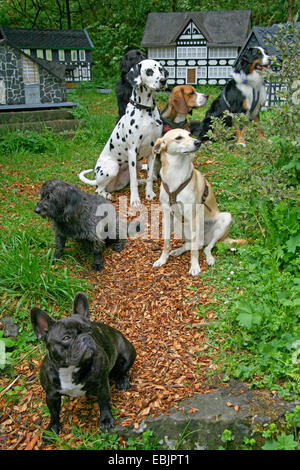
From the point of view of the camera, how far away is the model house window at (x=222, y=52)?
13.0 meters

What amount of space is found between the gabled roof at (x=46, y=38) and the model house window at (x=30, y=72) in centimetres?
304

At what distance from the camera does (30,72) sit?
898cm

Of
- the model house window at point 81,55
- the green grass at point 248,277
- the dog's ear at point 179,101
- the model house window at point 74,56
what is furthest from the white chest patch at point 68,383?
the model house window at point 81,55

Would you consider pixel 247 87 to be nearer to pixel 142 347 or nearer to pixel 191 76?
pixel 142 347

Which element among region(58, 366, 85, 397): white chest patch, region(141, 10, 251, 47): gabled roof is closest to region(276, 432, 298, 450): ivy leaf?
region(58, 366, 85, 397): white chest patch

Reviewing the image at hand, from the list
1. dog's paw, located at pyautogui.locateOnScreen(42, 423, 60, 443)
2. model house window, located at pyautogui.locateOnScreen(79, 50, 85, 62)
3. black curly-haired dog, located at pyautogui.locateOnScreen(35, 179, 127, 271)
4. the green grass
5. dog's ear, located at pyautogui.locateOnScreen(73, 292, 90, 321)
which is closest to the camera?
dog's ear, located at pyautogui.locateOnScreen(73, 292, 90, 321)

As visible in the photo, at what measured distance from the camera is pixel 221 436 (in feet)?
8.37

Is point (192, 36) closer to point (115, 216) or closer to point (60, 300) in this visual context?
point (115, 216)

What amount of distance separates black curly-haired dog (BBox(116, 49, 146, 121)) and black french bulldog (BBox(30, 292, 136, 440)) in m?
4.33

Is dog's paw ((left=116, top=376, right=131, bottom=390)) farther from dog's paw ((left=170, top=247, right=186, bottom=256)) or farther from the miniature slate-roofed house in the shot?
the miniature slate-roofed house

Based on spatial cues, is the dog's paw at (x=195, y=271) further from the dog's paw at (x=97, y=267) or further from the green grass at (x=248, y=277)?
the dog's paw at (x=97, y=267)

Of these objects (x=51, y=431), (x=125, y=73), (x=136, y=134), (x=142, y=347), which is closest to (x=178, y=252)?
(x=142, y=347)

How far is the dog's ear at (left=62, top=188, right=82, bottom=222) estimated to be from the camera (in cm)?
412

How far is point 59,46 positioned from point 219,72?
4.83 metres
